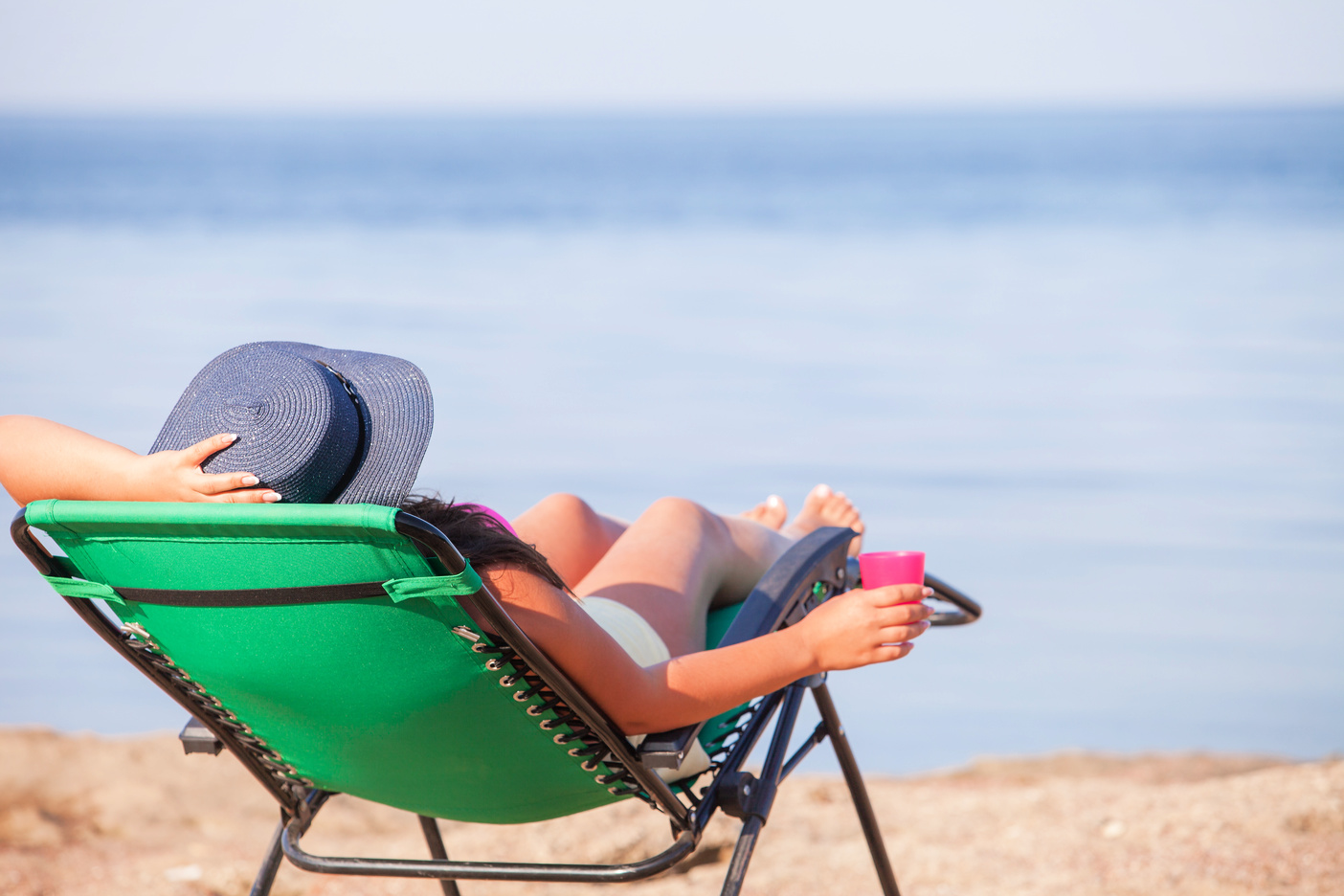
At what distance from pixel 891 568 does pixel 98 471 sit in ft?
3.65

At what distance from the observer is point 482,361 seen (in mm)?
10742

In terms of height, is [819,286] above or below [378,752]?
above

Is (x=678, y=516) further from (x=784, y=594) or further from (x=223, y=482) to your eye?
(x=223, y=482)

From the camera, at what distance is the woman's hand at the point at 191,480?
5.40 feet

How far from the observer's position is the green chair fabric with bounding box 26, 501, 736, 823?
157cm

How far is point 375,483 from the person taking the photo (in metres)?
1.74

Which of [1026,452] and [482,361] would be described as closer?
[1026,452]

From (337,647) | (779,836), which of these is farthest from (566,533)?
(779,836)

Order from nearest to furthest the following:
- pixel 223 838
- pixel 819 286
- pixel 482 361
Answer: pixel 223 838 < pixel 482 361 < pixel 819 286

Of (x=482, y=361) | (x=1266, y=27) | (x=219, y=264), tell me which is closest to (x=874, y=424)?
(x=482, y=361)

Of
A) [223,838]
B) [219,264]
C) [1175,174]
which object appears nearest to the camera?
[223,838]

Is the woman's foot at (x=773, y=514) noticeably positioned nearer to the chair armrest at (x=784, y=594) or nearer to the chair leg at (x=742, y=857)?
the chair armrest at (x=784, y=594)

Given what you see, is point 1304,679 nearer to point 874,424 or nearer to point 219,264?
point 874,424

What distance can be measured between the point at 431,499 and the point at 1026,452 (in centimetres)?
674
